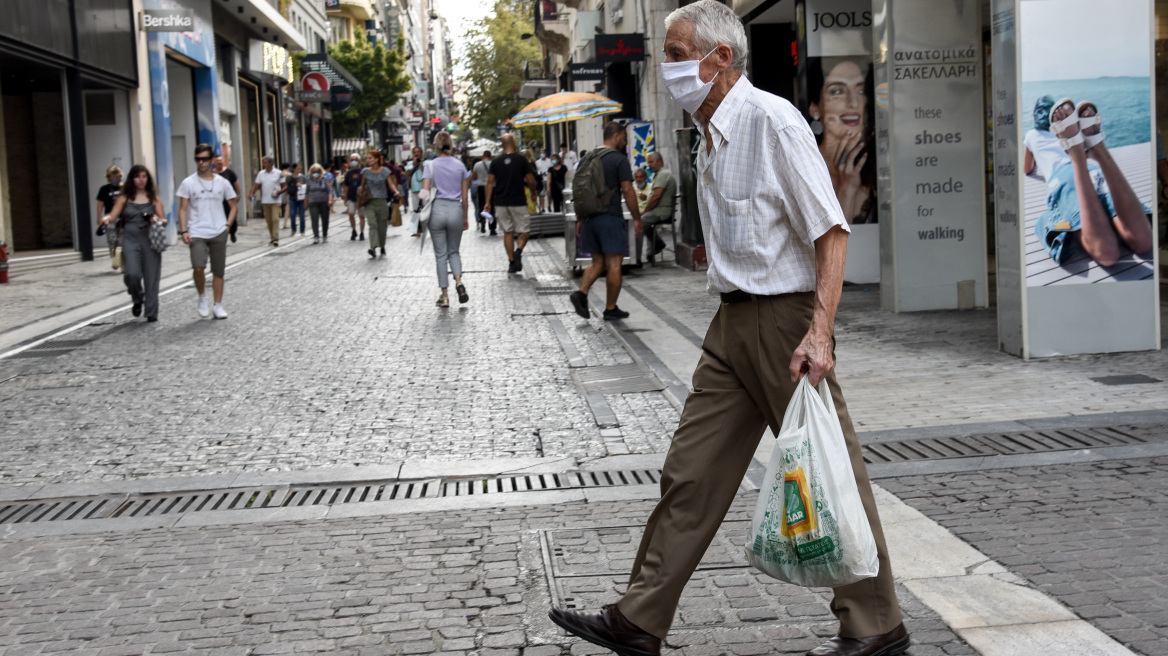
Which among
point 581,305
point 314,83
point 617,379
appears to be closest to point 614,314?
A: point 581,305

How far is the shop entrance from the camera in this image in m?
23.9

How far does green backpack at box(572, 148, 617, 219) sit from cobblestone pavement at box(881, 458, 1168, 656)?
629 centimetres

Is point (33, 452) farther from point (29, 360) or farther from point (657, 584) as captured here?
point (657, 584)

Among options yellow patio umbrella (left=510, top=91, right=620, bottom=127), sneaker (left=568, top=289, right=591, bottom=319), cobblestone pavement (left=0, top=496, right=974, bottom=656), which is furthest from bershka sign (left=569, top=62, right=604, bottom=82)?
cobblestone pavement (left=0, top=496, right=974, bottom=656)

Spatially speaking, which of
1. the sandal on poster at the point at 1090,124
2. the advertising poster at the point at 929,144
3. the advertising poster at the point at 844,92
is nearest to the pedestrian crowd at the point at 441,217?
the advertising poster at the point at 844,92

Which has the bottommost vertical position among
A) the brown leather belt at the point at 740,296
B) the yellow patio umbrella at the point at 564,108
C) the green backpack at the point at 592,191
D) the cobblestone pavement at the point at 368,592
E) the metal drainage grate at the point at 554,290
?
the cobblestone pavement at the point at 368,592

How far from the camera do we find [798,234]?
10.4 feet

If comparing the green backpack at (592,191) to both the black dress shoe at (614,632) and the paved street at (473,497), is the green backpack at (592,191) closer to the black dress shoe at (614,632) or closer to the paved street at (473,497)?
the paved street at (473,497)

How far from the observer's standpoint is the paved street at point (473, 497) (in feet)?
12.3

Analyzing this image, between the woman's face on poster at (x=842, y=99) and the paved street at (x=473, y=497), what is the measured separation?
2.67m

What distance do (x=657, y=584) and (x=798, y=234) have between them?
1.01 m

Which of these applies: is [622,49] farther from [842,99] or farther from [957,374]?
[957,374]

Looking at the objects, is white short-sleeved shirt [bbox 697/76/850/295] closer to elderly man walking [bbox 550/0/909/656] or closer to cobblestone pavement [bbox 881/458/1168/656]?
elderly man walking [bbox 550/0/909/656]

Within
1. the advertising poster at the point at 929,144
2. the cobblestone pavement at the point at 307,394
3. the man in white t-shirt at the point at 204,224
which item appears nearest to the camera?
the cobblestone pavement at the point at 307,394
